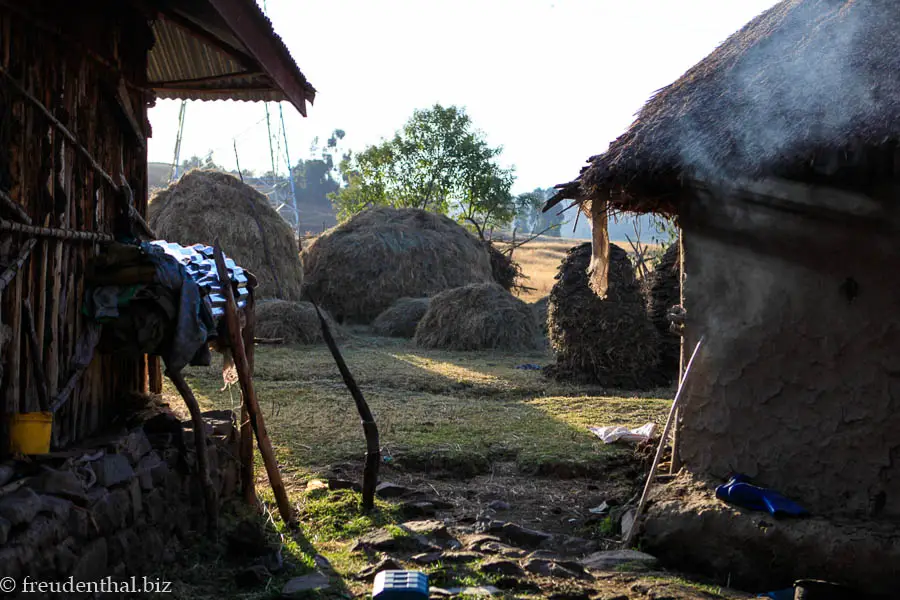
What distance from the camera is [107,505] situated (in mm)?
4406

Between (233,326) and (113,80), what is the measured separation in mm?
1800

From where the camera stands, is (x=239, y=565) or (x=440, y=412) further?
(x=440, y=412)

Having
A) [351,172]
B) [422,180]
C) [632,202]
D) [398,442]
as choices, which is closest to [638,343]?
[398,442]

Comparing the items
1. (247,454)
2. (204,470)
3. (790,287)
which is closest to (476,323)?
(247,454)

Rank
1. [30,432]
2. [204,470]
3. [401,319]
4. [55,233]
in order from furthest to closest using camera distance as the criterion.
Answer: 1. [401,319]
2. [204,470]
3. [55,233]
4. [30,432]

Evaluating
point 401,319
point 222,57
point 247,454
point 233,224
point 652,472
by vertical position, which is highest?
point 222,57

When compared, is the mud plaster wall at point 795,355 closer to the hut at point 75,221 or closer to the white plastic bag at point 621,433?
the white plastic bag at point 621,433

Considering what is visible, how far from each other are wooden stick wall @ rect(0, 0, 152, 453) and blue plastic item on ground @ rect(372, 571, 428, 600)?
79.2 inches

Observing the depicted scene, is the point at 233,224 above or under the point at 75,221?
above

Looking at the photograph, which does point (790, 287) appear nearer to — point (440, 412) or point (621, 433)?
point (621, 433)

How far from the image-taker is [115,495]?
4.55 metres

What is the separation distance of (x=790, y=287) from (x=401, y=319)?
569 inches

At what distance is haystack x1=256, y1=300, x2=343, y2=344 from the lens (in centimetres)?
1647

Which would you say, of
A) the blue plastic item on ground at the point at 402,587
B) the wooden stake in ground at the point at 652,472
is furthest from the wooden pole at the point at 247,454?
the wooden stake in ground at the point at 652,472
